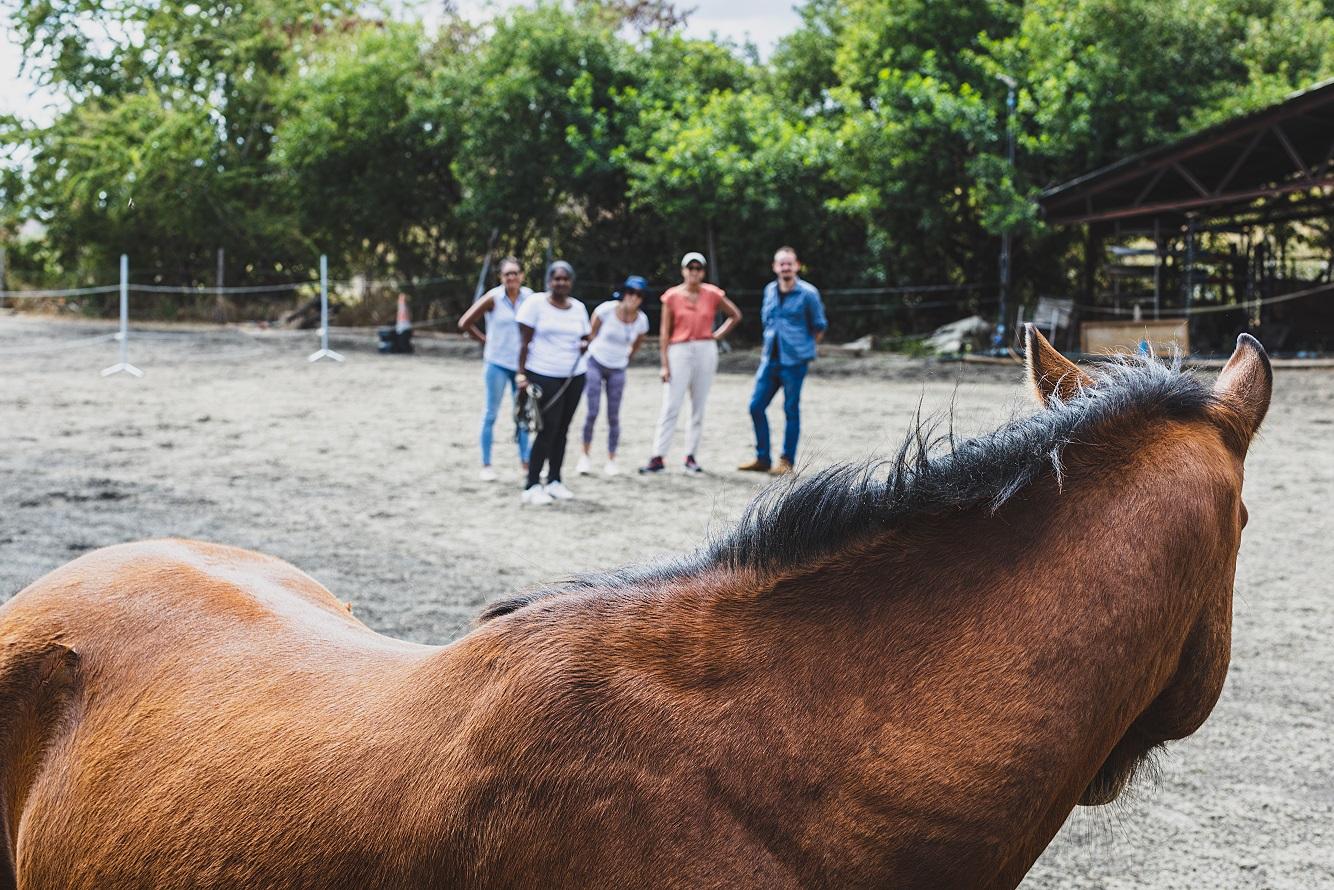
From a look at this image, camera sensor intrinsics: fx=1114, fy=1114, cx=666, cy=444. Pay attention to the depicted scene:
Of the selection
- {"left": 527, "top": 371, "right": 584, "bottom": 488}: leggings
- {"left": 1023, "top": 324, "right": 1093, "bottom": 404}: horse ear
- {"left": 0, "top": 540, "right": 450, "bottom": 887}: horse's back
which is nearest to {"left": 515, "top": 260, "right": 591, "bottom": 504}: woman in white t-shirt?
{"left": 527, "top": 371, "right": 584, "bottom": 488}: leggings

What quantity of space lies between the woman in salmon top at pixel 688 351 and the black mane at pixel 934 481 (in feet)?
26.9

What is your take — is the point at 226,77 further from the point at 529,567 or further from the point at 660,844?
the point at 660,844

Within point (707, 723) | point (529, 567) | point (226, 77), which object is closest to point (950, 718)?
point (707, 723)

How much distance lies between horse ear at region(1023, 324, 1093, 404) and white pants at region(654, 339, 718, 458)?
805cm

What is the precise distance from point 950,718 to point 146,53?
33.9 m

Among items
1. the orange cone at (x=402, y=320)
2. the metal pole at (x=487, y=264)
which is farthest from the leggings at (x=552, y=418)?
the metal pole at (x=487, y=264)

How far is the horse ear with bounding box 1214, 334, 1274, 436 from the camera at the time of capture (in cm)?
157

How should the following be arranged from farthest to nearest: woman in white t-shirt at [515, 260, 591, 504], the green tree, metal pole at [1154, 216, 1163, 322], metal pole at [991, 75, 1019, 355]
Answer: the green tree
metal pole at [1154, 216, 1163, 322]
metal pole at [991, 75, 1019, 355]
woman in white t-shirt at [515, 260, 591, 504]

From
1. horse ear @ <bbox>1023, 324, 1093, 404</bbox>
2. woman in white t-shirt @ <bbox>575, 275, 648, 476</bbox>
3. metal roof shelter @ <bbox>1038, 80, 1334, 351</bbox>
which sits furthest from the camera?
metal roof shelter @ <bbox>1038, 80, 1334, 351</bbox>

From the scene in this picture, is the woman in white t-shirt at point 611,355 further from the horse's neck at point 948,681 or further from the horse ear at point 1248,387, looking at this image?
the horse's neck at point 948,681

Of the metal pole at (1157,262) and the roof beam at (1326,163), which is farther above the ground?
the roof beam at (1326,163)

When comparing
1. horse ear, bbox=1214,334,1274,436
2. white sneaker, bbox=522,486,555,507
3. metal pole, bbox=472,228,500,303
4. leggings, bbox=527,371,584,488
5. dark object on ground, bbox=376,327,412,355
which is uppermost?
metal pole, bbox=472,228,500,303

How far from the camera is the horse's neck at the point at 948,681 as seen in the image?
1.34 metres

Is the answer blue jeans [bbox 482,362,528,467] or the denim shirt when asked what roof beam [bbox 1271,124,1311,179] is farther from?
blue jeans [bbox 482,362,528,467]
